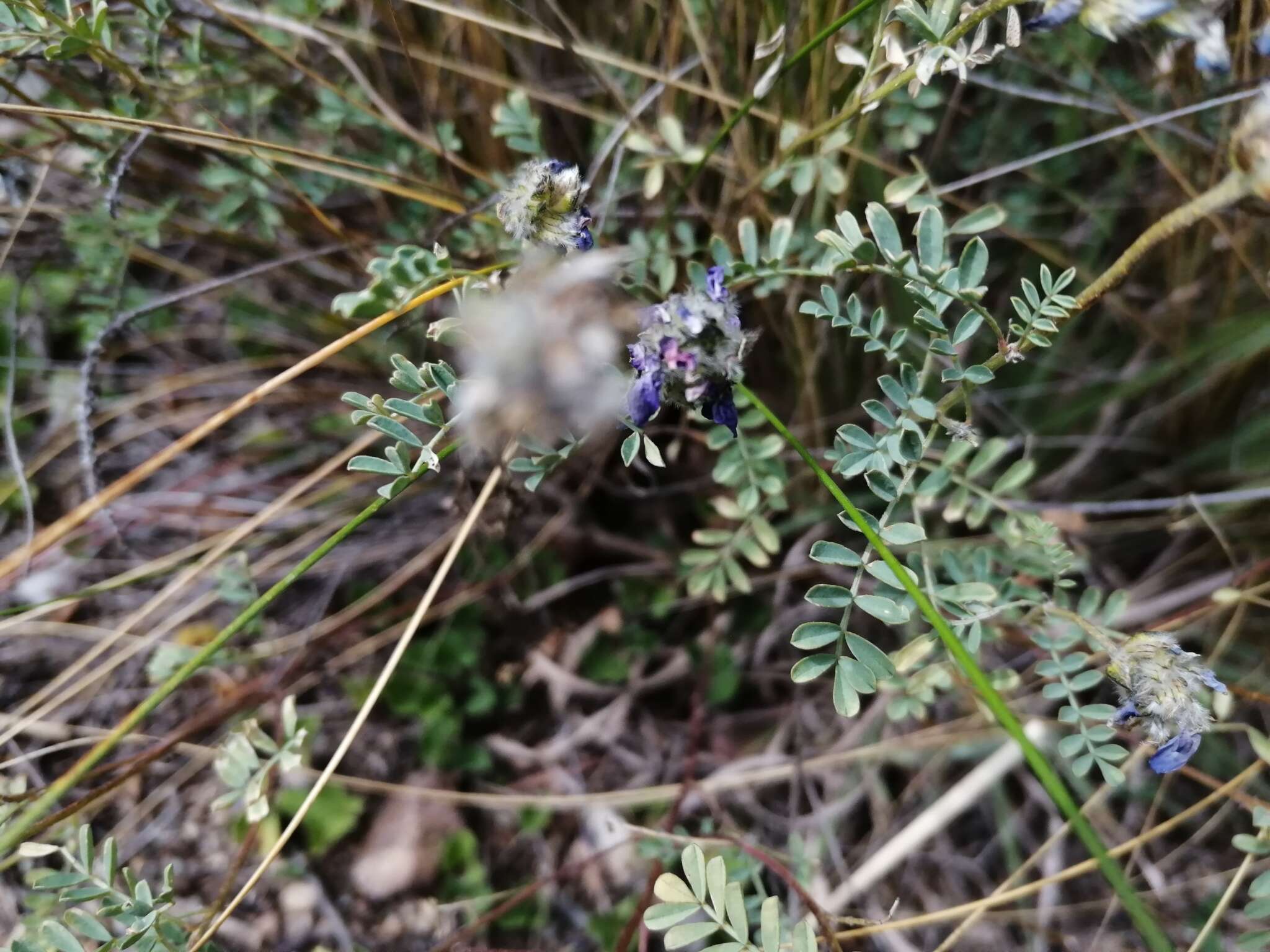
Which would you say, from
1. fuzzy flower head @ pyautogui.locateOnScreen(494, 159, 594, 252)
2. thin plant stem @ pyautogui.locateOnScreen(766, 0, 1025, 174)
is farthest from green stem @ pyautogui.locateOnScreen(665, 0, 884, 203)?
fuzzy flower head @ pyautogui.locateOnScreen(494, 159, 594, 252)

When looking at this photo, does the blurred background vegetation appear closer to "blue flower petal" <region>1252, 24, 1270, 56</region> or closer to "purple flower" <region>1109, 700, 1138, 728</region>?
"blue flower petal" <region>1252, 24, 1270, 56</region>

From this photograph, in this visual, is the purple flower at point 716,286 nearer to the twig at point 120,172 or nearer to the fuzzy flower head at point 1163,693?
the fuzzy flower head at point 1163,693

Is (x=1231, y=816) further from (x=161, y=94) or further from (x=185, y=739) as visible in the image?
(x=161, y=94)

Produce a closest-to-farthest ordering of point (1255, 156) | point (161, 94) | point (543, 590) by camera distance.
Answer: point (1255, 156)
point (161, 94)
point (543, 590)

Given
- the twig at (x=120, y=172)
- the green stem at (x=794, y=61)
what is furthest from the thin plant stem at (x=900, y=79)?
the twig at (x=120, y=172)

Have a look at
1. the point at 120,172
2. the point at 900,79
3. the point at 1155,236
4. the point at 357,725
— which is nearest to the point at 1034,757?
the point at 1155,236

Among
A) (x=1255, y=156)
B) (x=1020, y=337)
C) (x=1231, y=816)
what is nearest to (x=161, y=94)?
(x=1020, y=337)
